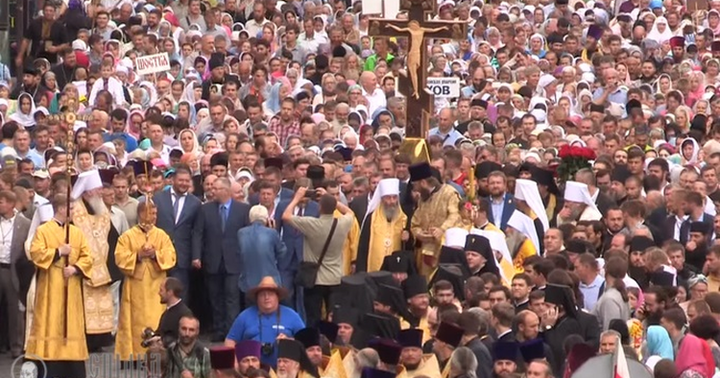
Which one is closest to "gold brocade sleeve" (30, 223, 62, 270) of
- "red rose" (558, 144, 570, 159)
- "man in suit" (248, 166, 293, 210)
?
"man in suit" (248, 166, 293, 210)

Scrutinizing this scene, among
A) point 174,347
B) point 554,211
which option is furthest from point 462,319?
point 554,211

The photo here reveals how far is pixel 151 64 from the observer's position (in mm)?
34156

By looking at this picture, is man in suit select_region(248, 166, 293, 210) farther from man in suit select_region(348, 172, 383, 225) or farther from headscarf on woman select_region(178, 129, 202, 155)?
headscarf on woman select_region(178, 129, 202, 155)

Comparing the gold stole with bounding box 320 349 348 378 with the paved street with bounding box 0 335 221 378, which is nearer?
the gold stole with bounding box 320 349 348 378

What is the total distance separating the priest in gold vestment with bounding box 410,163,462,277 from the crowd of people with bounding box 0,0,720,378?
0.03 meters

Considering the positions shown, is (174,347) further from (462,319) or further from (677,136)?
(677,136)

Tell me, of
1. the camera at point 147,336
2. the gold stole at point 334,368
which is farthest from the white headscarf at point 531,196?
the gold stole at point 334,368

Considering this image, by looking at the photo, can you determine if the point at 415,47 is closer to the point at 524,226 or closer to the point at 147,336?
the point at 524,226

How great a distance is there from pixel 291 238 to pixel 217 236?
80 cm

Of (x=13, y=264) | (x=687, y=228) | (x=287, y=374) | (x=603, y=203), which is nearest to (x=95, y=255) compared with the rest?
(x=13, y=264)

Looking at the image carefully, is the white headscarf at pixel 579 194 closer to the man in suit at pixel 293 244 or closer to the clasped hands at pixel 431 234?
the clasped hands at pixel 431 234

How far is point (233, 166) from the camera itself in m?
28.5

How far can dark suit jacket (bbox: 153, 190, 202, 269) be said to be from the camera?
26625mm

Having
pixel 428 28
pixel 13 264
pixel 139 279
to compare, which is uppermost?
pixel 428 28
